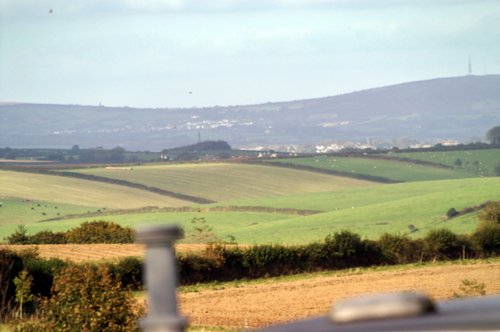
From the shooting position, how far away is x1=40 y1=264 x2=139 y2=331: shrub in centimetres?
Answer: 1742

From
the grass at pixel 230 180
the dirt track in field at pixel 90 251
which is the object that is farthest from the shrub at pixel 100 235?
the grass at pixel 230 180

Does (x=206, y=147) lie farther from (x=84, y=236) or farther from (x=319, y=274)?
(x=319, y=274)

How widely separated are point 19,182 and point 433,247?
203 feet

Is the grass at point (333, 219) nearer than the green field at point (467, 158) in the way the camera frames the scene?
Yes

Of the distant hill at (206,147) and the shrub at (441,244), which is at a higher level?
the distant hill at (206,147)

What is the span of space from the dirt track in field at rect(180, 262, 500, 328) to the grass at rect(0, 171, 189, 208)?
56.3 m

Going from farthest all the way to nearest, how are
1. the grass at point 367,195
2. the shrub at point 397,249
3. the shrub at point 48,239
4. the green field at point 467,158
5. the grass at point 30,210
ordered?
the green field at point 467,158, the grass at point 367,195, the grass at point 30,210, the shrub at point 48,239, the shrub at point 397,249

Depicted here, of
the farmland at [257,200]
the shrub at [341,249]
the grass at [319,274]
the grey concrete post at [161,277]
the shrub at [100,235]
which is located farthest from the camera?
the farmland at [257,200]

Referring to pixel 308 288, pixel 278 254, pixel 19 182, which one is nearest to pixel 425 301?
pixel 308 288

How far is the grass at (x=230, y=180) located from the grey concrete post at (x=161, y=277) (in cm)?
10088

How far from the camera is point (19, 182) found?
106 meters

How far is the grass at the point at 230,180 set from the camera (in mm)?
108906

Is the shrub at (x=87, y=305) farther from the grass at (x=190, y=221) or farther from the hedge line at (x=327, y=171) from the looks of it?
the hedge line at (x=327, y=171)

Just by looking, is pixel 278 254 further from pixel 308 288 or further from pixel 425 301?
pixel 425 301
